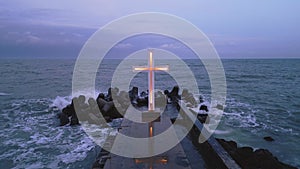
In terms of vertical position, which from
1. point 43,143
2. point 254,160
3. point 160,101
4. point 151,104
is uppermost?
point 151,104

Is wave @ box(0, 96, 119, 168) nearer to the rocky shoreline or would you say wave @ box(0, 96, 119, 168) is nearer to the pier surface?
the pier surface

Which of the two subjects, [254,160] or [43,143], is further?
[43,143]

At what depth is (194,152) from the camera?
26.8 ft

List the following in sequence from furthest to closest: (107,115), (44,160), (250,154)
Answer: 1. (107,115)
2. (44,160)
3. (250,154)

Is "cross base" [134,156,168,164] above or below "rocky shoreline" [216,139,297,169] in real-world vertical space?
above

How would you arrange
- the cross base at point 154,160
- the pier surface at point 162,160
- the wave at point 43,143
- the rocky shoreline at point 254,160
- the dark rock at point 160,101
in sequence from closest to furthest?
the pier surface at point 162,160 → the cross base at point 154,160 → the rocky shoreline at point 254,160 → the wave at point 43,143 → the dark rock at point 160,101

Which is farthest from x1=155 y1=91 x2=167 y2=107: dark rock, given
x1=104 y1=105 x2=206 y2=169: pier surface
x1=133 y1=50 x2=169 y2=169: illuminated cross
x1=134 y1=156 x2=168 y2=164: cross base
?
x1=134 y1=156 x2=168 y2=164: cross base

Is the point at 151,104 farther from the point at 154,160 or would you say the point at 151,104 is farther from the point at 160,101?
the point at 160,101

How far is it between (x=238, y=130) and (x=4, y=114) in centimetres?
1728

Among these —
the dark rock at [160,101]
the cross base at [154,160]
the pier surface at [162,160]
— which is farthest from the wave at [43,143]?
the cross base at [154,160]

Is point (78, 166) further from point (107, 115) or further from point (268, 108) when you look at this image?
point (268, 108)

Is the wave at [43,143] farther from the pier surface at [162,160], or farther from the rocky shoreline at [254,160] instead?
the rocky shoreline at [254,160]

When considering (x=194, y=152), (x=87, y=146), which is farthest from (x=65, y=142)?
(x=194, y=152)

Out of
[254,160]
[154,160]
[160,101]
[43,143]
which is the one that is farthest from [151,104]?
[160,101]
